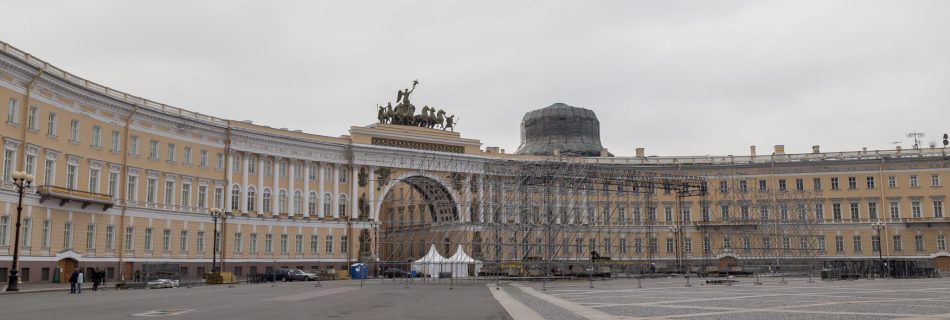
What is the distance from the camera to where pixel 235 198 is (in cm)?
6925

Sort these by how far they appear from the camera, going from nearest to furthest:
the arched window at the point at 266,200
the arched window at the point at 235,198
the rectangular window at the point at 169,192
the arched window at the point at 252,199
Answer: the rectangular window at the point at 169,192 → the arched window at the point at 235,198 → the arched window at the point at 252,199 → the arched window at the point at 266,200

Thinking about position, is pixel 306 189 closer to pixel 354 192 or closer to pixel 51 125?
pixel 354 192

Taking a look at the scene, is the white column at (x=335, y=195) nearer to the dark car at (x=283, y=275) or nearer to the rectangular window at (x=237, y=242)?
the rectangular window at (x=237, y=242)

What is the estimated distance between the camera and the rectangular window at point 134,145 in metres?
59.2

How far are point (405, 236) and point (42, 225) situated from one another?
36.3 m

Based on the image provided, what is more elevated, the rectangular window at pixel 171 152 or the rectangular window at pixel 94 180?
the rectangular window at pixel 171 152

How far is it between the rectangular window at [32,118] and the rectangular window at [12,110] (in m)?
1.11

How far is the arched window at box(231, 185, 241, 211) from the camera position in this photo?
2712 inches

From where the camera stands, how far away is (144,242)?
2365 inches

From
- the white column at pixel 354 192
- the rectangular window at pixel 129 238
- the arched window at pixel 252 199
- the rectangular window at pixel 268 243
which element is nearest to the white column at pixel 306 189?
the rectangular window at pixel 268 243

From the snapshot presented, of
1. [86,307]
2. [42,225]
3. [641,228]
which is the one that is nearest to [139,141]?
[42,225]

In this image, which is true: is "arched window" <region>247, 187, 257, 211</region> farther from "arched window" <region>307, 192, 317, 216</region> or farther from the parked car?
the parked car

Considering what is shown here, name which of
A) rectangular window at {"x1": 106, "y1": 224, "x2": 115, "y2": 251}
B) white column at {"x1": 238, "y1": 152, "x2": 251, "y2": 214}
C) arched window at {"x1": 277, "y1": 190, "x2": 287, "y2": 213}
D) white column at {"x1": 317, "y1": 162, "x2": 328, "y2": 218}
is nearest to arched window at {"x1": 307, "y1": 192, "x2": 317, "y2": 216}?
white column at {"x1": 317, "y1": 162, "x2": 328, "y2": 218}

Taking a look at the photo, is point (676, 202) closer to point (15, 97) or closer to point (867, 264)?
point (867, 264)
